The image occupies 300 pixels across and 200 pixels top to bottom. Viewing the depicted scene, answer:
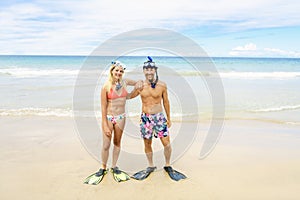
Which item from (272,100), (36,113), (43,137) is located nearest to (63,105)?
(36,113)

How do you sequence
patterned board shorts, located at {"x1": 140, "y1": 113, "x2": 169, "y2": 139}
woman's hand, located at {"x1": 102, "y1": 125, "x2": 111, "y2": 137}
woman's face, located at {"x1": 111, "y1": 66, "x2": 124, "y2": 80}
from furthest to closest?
patterned board shorts, located at {"x1": 140, "y1": 113, "x2": 169, "y2": 139} → woman's hand, located at {"x1": 102, "y1": 125, "x2": 111, "y2": 137} → woman's face, located at {"x1": 111, "y1": 66, "x2": 124, "y2": 80}

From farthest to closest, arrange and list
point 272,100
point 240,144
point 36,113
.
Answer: point 272,100, point 36,113, point 240,144

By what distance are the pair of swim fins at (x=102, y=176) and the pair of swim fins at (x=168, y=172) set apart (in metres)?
0.19

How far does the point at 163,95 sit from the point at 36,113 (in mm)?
6530

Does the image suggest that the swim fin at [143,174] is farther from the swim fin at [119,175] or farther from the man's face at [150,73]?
the man's face at [150,73]

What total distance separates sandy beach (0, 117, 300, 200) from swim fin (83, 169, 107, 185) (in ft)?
0.35

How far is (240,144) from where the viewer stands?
6.72m

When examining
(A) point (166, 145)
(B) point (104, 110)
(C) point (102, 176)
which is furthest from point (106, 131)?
(A) point (166, 145)

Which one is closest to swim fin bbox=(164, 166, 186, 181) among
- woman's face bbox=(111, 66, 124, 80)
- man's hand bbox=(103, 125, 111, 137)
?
man's hand bbox=(103, 125, 111, 137)

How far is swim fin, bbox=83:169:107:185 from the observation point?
4797mm

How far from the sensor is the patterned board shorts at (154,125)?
493 cm

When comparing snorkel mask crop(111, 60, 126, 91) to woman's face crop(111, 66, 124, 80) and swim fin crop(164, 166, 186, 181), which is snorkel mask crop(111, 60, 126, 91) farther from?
swim fin crop(164, 166, 186, 181)

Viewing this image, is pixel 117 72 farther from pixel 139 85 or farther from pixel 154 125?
pixel 154 125

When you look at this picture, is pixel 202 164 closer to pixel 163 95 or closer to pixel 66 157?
pixel 163 95
